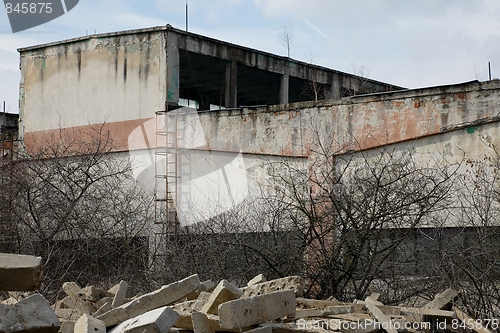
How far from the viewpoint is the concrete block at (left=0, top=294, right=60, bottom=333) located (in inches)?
176

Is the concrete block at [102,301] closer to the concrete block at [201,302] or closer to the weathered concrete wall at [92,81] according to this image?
the concrete block at [201,302]

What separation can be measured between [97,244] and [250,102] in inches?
407

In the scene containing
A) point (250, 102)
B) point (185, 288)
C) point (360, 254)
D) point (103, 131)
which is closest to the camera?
point (185, 288)

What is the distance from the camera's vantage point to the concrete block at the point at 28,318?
14.7ft

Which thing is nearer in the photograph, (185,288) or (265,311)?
(265,311)

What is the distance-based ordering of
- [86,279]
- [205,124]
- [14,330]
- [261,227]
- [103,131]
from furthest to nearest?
[103,131] < [205,124] < [86,279] < [261,227] < [14,330]

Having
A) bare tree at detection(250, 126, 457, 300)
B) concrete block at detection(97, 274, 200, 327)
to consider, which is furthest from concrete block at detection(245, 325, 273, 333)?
bare tree at detection(250, 126, 457, 300)

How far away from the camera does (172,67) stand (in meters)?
16.4

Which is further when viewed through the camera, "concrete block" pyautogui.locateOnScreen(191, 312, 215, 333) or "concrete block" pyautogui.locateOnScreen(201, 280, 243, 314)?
"concrete block" pyautogui.locateOnScreen(201, 280, 243, 314)

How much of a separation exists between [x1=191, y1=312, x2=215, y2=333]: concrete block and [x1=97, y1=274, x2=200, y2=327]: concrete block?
912 millimetres

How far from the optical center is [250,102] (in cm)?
2347

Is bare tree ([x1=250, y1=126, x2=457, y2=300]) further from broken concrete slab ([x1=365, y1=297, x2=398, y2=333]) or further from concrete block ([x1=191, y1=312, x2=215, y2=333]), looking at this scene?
concrete block ([x1=191, y1=312, x2=215, y2=333])

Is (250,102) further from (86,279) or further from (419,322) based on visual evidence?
(419,322)

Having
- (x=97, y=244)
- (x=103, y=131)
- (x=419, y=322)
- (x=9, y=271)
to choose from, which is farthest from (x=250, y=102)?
(x=9, y=271)
